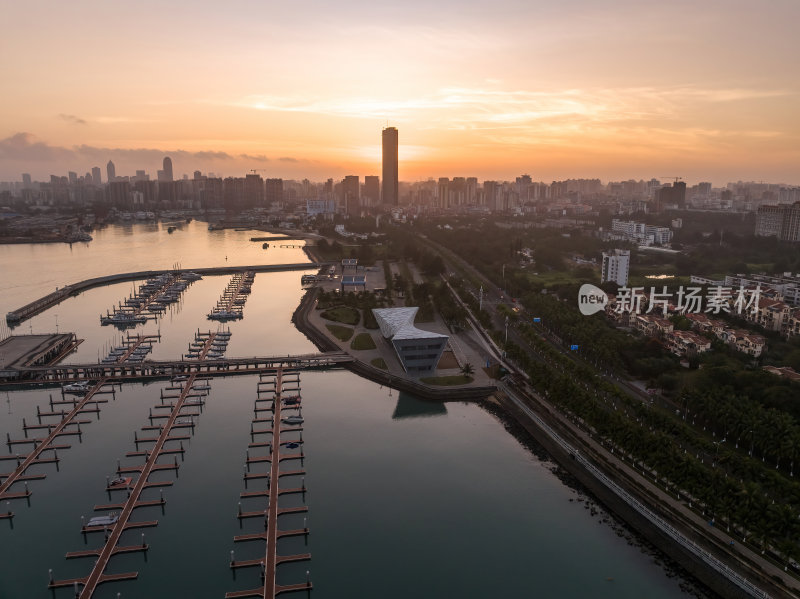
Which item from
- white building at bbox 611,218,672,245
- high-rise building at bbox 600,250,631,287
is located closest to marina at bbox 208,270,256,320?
high-rise building at bbox 600,250,631,287

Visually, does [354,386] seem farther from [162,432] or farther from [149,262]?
[149,262]

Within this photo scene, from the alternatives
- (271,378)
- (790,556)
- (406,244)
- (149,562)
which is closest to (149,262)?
(406,244)

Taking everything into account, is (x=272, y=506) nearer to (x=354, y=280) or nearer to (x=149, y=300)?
(x=149, y=300)

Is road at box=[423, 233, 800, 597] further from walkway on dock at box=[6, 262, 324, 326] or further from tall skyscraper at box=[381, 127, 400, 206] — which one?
tall skyscraper at box=[381, 127, 400, 206]

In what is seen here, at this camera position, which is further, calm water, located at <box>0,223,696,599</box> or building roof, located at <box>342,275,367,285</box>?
building roof, located at <box>342,275,367,285</box>

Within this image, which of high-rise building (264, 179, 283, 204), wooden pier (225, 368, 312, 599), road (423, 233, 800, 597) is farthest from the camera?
high-rise building (264, 179, 283, 204)

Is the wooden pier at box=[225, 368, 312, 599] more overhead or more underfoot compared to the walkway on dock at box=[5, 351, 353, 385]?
more underfoot

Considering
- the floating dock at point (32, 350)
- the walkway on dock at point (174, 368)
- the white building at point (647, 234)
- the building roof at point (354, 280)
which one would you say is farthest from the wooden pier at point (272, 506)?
the white building at point (647, 234)
